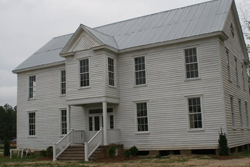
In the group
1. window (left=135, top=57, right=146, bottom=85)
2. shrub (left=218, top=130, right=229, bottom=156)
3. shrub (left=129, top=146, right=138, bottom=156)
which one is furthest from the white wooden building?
shrub (left=129, top=146, right=138, bottom=156)

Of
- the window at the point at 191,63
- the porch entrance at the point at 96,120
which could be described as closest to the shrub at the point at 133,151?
the porch entrance at the point at 96,120

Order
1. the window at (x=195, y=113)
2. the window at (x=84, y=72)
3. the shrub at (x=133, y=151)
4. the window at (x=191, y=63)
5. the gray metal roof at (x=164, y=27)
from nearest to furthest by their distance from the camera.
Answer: the window at (x=195, y=113)
the window at (x=191, y=63)
the shrub at (x=133, y=151)
the gray metal roof at (x=164, y=27)
the window at (x=84, y=72)

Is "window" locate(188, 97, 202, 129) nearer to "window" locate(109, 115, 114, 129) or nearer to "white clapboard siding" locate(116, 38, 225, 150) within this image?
"white clapboard siding" locate(116, 38, 225, 150)

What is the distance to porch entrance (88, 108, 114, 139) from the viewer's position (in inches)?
885

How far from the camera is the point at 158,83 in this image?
20.8m

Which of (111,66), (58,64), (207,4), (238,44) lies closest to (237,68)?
(238,44)

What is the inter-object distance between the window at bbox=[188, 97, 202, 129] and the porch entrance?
5.64 meters

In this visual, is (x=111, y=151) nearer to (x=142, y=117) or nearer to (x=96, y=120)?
(x=142, y=117)

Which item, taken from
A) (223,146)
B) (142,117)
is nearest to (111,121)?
(142,117)

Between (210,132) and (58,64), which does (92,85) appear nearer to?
(58,64)

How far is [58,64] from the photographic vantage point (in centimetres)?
2536

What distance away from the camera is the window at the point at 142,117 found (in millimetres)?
21094

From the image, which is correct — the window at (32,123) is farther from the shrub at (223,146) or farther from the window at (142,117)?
the shrub at (223,146)

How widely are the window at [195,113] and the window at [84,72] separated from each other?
705 cm
